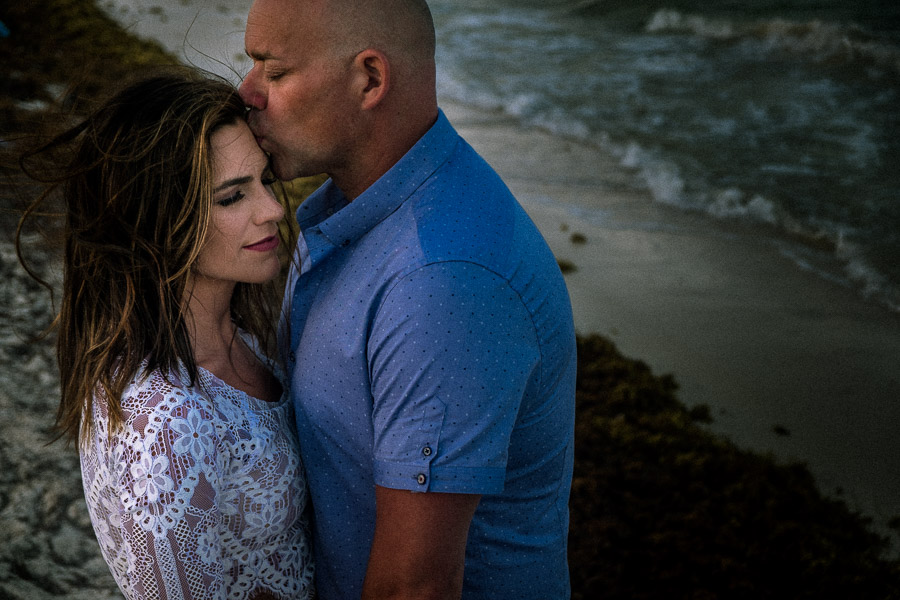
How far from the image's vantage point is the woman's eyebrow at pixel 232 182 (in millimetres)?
2119

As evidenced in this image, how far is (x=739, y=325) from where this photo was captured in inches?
219

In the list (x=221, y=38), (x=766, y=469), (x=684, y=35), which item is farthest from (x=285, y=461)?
(x=684, y=35)

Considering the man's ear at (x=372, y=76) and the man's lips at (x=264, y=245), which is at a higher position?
the man's ear at (x=372, y=76)

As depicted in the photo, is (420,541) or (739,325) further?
(739,325)

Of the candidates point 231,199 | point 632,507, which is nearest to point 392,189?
point 231,199

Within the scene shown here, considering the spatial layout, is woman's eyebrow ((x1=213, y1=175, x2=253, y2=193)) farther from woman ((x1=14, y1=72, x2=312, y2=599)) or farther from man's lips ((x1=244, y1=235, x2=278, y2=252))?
man's lips ((x1=244, y1=235, x2=278, y2=252))


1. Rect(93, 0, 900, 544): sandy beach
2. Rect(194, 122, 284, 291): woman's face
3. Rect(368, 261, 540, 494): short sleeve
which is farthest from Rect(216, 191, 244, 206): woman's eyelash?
Rect(93, 0, 900, 544): sandy beach

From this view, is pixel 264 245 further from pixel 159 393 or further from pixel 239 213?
pixel 159 393

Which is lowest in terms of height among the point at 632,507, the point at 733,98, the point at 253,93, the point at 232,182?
the point at 632,507

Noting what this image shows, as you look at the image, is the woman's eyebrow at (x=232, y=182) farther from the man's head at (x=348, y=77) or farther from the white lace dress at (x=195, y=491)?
the white lace dress at (x=195, y=491)

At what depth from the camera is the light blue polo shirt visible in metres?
1.65

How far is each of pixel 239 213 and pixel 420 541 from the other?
41.8 inches

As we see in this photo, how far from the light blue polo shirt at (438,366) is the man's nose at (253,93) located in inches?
13.5

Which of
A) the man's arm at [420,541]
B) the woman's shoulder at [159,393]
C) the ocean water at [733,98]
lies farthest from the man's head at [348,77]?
the ocean water at [733,98]
